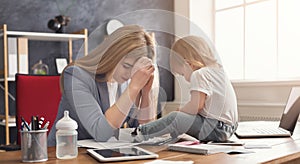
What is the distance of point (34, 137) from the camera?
1127mm

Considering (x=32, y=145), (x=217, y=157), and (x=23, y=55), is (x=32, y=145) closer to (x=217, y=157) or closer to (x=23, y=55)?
(x=217, y=157)

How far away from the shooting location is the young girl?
1.38m

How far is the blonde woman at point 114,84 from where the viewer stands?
136 centimetres

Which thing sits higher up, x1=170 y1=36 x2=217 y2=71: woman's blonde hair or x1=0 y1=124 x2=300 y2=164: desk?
x1=170 y1=36 x2=217 y2=71: woman's blonde hair

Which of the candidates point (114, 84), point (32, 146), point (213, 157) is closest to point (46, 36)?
point (114, 84)

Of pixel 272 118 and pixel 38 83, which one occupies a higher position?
pixel 38 83

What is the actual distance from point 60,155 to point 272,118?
6.93 feet

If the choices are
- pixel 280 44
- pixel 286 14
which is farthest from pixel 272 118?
pixel 286 14

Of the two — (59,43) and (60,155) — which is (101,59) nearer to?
(60,155)

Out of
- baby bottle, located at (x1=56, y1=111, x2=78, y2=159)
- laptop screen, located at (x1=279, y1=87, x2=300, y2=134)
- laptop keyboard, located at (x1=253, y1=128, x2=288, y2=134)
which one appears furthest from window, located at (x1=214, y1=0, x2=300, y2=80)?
baby bottle, located at (x1=56, y1=111, x2=78, y2=159)

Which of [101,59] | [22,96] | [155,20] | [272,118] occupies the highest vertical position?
[155,20]

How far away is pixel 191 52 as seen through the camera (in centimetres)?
138

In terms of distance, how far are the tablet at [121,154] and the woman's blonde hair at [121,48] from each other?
317 mm

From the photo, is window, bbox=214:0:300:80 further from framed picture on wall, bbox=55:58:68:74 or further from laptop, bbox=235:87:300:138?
framed picture on wall, bbox=55:58:68:74
